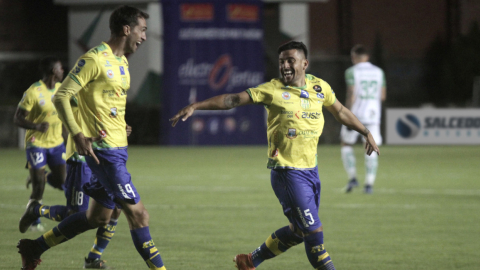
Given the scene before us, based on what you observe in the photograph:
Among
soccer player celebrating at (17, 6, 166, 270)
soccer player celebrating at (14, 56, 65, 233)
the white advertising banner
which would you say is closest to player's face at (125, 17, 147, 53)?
soccer player celebrating at (17, 6, 166, 270)

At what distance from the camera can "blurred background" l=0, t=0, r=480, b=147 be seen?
982 inches

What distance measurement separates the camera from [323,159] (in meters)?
19.0

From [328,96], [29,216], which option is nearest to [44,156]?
[29,216]

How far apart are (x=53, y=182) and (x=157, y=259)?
3.47 m

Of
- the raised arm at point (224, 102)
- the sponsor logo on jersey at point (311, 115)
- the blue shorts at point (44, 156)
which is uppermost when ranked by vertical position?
the raised arm at point (224, 102)

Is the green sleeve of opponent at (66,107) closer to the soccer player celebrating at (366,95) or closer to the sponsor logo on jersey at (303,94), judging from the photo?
the sponsor logo on jersey at (303,94)

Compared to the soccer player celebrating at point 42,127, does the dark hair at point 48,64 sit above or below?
above

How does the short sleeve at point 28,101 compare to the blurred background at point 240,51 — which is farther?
the blurred background at point 240,51

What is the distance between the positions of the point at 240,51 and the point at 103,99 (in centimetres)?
2030

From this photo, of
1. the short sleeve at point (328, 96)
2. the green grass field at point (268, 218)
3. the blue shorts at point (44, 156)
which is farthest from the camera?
the blue shorts at point (44, 156)

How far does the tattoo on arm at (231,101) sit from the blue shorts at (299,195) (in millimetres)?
605

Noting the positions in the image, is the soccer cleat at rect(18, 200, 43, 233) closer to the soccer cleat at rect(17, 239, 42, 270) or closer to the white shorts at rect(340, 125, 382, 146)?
the soccer cleat at rect(17, 239, 42, 270)

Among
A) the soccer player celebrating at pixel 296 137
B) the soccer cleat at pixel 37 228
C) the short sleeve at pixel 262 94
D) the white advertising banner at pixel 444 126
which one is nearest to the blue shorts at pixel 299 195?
the soccer player celebrating at pixel 296 137

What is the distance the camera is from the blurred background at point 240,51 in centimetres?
2495
